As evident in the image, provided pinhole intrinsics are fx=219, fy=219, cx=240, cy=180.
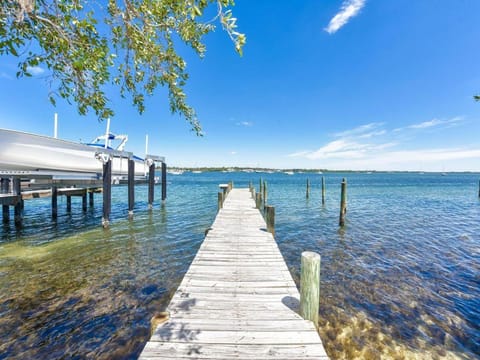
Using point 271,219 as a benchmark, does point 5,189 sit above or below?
above

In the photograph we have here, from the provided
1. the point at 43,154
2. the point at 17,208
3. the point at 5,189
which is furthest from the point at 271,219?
the point at 5,189

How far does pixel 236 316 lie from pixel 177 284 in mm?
3015

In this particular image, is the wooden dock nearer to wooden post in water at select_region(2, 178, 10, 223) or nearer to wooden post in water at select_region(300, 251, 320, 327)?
wooden post in water at select_region(300, 251, 320, 327)

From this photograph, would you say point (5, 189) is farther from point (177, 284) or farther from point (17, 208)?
point (177, 284)

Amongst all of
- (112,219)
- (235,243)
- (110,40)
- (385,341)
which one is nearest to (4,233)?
(112,219)

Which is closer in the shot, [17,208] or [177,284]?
[177,284]

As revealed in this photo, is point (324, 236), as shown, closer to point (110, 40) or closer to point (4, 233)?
point (110, 40)

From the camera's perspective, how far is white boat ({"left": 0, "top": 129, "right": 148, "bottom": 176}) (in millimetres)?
7785

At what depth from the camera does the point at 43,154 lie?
29.3 ft

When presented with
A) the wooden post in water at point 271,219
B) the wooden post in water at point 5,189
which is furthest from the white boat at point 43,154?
the wooden post in water at point 271,219

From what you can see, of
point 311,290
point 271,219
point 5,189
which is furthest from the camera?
point 5,189

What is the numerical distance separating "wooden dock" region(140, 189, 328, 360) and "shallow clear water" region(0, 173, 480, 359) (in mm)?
1157

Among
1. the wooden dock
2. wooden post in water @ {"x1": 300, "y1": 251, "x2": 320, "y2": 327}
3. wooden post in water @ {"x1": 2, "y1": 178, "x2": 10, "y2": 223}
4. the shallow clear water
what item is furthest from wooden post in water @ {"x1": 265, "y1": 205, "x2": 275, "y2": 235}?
wooden post in water @ {"x1": 2, "y1": 178, "x2": 10, "y2": 223}

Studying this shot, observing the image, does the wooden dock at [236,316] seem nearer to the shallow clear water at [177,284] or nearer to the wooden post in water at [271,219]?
the shallow clear water at [177,284]
